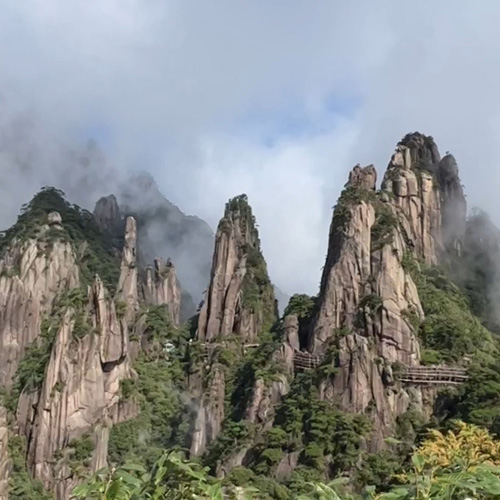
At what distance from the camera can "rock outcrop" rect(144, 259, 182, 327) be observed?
62706 mm

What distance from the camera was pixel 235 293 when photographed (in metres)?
52.7

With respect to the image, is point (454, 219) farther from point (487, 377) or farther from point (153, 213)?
point (153, 213)

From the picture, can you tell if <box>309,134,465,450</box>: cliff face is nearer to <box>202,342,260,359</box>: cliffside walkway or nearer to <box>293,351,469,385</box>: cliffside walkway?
<box>293,351,469,385</box>: cliffside walkway

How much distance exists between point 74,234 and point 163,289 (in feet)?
25.4

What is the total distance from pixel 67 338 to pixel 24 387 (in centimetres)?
433

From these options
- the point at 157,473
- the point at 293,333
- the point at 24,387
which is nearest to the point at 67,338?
the point at 24,387

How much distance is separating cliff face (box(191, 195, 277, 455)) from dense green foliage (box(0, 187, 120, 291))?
9.76 m

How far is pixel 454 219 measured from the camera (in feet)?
180

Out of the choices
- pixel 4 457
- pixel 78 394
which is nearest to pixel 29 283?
pixel 78 394

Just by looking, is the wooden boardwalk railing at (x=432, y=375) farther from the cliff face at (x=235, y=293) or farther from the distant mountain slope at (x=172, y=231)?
the distant mountain slope at (x=172, y=231)

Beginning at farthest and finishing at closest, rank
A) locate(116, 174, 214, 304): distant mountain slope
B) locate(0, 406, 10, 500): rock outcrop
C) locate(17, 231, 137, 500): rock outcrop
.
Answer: locate(116, 174, 214, 304): distant mountain slope < locate(17, 231, 137, 500): rock outcrop < locate(0, 406, 10, 500): rock outcrop

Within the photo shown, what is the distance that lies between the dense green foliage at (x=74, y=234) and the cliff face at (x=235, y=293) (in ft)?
32.0

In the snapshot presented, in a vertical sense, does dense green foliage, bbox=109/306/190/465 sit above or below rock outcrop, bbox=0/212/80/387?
below

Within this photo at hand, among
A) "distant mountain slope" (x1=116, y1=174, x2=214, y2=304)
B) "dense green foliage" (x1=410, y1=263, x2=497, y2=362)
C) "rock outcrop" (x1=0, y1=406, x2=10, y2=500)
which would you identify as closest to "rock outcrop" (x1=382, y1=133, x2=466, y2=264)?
"dense green foliage" (x1=410, y1=263, x2=497, y2=362)
